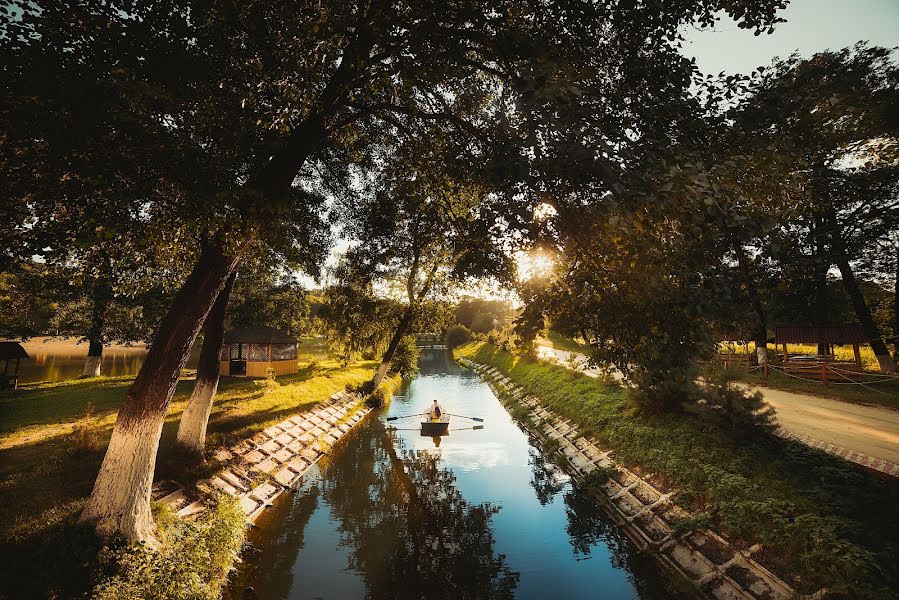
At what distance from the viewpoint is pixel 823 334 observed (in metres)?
24.5

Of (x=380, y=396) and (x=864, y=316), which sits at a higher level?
(x=864, y=316)

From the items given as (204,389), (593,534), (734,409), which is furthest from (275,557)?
(734,409)

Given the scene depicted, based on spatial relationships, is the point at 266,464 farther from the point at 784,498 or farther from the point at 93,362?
the point at 93,362

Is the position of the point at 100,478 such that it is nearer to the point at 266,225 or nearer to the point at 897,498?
the point at 266,225

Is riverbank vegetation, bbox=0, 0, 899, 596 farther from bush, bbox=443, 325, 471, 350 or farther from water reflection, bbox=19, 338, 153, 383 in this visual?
bush, bbox=443, 325, 471, 350

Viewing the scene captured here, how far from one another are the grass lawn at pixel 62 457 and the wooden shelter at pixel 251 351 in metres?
6.38

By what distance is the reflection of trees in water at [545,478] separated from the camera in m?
15.2

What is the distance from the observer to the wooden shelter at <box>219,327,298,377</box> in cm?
3164

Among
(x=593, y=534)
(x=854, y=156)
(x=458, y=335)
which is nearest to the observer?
(x=593, y=534)

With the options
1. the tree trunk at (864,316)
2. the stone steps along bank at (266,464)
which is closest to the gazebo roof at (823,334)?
the tree trunk at (864,316)

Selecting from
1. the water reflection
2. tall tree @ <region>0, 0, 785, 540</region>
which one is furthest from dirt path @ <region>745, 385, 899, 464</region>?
the water reflection

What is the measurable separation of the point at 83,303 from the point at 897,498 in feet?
133

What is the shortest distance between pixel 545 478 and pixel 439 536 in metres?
6.36

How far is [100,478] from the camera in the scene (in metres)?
7.54
